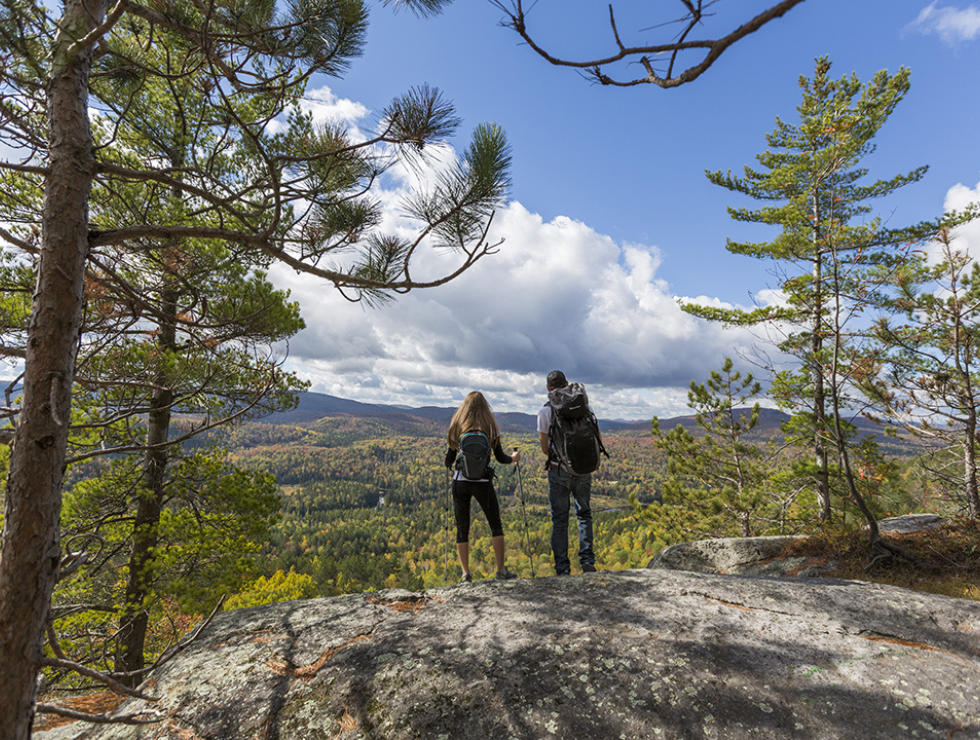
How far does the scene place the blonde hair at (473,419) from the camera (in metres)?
4.03

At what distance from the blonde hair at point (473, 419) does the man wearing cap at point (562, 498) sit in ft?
1.84

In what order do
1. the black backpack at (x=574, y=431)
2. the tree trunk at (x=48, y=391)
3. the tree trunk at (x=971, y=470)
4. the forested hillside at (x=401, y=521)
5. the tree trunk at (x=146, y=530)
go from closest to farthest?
1. the tree trunk at (x=48, y=391)
2. the black backpack at (x=574, y=431)
3. the tree trunk at (x=971, y=470)
4. the tree trunk at (x=146, y=530)
5. the forested hillside at (x=401, y=521)

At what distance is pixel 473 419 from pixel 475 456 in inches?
15.6

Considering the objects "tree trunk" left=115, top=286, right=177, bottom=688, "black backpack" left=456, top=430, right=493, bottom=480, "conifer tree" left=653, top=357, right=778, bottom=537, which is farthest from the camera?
"conifer tree" left=653, top=357, right=778, bottom=537

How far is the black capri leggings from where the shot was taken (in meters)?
3.86

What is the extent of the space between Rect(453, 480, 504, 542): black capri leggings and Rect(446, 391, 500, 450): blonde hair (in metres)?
0.46

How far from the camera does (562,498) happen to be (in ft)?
13.8

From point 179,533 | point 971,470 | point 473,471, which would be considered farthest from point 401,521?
point 473,471

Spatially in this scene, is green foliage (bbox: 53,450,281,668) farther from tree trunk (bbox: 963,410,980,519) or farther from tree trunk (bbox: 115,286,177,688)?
tree trunk (bbox: 963,410,980,519)

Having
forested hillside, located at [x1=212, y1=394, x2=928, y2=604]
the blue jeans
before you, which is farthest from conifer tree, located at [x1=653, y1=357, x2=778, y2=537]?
the blue jeans

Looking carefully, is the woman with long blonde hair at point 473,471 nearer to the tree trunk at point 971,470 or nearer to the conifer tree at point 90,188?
the conifer tree at point 90,188

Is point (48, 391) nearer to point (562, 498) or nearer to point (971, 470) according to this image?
point (562, 498)

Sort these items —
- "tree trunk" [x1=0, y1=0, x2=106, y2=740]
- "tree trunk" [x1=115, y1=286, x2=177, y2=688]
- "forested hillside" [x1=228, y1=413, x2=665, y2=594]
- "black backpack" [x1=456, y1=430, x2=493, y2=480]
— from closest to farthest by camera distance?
1. "tree trunk" [x1=0, y1=0, x2=106, y2=740]
2. "black backpack" [x1=456, y1=430, x2=493, y2=480]
3. "tree trunk" [x1=115, y1=286, x2=177, y2=688]
4. "forested hillside" [x1=228, y1=413, x2=665, y2=594]

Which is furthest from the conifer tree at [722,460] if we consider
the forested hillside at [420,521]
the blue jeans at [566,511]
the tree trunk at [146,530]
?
the tree trunk at [146,530]
